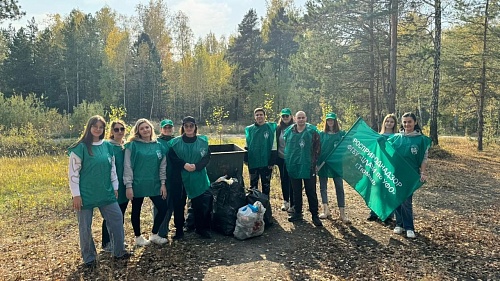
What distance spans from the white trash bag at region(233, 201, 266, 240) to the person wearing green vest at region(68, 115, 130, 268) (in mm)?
1555

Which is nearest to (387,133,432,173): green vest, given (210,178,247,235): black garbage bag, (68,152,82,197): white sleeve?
(210,178,247,235): black garbage bag

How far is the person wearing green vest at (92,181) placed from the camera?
3.89 meters

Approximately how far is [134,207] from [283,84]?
97.0 feet

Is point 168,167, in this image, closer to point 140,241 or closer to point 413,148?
point 140,241

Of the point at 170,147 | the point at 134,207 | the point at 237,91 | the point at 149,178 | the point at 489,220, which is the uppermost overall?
the point at 237,91

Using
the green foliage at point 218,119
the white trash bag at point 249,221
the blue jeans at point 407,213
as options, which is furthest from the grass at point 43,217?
the green foliage at point 218,119

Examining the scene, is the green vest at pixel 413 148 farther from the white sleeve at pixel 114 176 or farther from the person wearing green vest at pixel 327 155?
the white sleeve at pixel 114 176

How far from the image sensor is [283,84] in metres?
33.4

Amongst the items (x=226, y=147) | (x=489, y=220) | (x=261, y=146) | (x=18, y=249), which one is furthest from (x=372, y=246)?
(x=18, y=249)

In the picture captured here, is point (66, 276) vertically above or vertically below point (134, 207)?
below

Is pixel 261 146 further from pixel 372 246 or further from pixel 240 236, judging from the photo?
pixel 372 246

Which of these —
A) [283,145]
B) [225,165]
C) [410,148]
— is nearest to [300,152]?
[283,145]

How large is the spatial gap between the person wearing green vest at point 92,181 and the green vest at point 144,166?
322 mm

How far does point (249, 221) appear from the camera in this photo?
5012 mm
